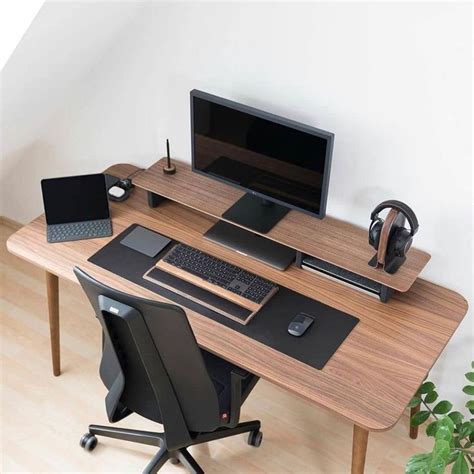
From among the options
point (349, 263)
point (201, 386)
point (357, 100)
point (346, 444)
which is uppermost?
point (357, 100)

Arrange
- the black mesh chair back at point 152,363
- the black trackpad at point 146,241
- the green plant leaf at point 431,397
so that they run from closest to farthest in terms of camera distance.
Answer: the black mesh chair back at point 152,363 → the green plant leaf at point 431,397 → the black trackpad at point 146,241

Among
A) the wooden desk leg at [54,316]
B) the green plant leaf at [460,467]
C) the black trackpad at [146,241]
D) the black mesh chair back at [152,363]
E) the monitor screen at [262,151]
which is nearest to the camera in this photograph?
the black mesh chair back at [152,363]

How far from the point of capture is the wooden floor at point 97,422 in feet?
9.13

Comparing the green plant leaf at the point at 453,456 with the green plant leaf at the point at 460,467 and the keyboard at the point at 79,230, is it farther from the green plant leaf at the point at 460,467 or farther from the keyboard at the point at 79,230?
the keyboard at the point at 79,230

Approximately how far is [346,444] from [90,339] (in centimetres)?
120

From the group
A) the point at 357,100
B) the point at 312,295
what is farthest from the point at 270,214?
the point at 357,100

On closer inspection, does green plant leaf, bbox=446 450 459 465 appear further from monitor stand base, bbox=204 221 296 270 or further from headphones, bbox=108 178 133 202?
headphones, bbox=108 178 133 202

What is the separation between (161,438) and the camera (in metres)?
2.68

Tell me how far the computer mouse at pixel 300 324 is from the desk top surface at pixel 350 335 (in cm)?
10

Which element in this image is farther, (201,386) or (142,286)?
(142,286)

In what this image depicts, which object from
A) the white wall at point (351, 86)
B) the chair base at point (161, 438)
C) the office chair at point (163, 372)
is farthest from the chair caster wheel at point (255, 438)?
the white wall at point (351, 86)

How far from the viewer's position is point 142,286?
8.25ft

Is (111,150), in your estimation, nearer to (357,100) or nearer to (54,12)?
(54,12)

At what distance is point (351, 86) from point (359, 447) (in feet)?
3.76
